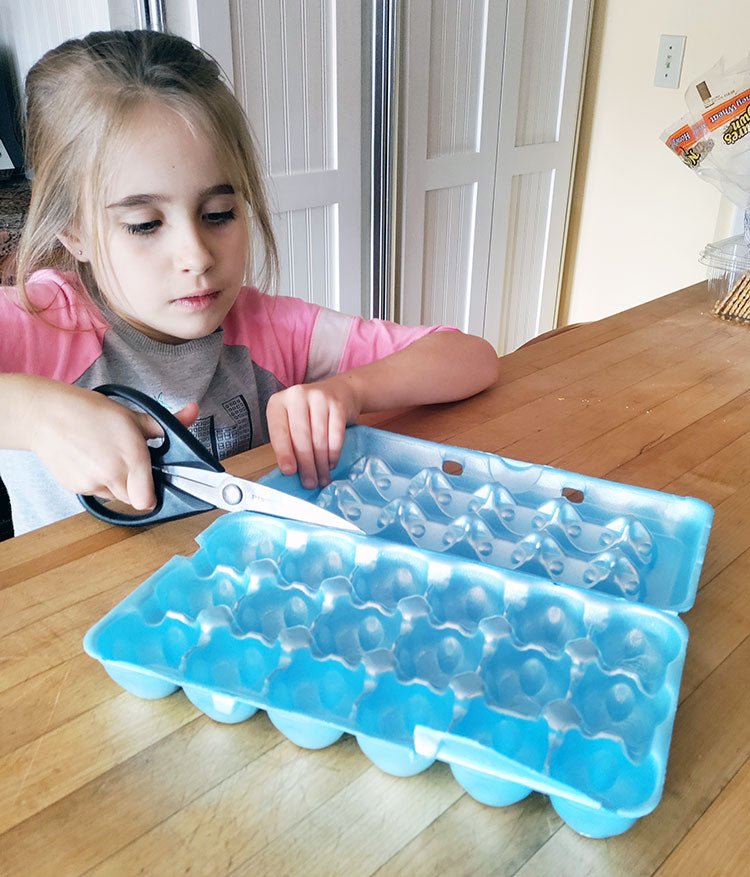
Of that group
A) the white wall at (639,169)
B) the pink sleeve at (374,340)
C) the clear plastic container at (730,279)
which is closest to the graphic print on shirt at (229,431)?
the pink sleeve at (374,340)

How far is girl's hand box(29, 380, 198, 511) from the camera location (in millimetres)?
565

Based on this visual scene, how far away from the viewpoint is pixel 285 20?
1.80 metres

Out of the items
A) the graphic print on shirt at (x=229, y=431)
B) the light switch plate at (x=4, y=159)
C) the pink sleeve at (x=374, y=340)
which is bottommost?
the graphic print on shirt at (x=229, y=431)

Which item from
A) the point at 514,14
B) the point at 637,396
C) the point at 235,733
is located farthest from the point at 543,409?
the point at 514,14

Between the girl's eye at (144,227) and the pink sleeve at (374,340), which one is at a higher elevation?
the girl's eye at (144,227)

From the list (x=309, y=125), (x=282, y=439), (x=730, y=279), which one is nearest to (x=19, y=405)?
(x=282, y=439)

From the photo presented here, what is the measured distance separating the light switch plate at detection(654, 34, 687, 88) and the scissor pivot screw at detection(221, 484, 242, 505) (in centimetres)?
215

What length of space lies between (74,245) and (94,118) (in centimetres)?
14

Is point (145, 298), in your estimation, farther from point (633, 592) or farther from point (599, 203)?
point (599, 203)

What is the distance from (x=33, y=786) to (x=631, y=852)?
28cm

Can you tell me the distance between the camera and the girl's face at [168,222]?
0.74 m

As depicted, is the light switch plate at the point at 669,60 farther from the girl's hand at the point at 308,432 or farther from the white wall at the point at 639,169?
the girl's hand at the point at 308,432

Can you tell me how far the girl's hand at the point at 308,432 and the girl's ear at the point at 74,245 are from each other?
0.31 metres

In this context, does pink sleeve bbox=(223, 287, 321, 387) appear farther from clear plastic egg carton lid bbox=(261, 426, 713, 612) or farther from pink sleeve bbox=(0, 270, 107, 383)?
clear plastic egg carton lid bbox=(261, 426, 713, 612)
